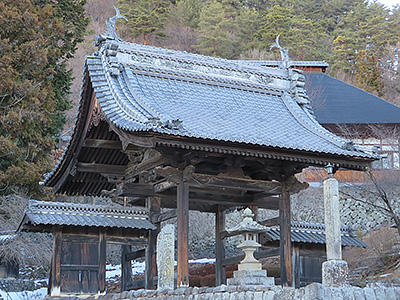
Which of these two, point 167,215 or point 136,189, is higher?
point 136,189

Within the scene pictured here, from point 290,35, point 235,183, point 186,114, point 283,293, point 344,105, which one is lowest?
point 283,293

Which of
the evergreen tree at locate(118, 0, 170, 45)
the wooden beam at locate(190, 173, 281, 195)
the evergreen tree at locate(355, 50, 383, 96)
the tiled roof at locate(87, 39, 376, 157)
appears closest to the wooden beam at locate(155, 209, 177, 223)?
the wooden beam at locate(190, 173, 281, 195)

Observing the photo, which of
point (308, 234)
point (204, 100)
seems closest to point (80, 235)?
point (204, 100)

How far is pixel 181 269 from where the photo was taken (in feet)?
34.9

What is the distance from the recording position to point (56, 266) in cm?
1115

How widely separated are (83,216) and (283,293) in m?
6.02

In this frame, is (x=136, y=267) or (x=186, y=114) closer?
(x=186, y=114)

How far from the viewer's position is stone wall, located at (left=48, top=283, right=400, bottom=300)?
6028mm

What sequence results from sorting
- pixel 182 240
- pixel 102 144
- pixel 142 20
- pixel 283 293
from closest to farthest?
pixel 283 293
pixel 182 240
pixel 102 144
pixel 142 20

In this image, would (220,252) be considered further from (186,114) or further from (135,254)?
(186,114)

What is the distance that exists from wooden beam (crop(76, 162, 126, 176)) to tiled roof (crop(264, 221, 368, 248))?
12.1 feet

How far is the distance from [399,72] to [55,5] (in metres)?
28.9

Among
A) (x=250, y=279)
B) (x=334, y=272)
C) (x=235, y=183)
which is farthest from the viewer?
(x=235, y=183)

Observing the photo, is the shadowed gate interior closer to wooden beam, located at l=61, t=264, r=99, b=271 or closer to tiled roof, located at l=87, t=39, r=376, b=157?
wooden beam, located at l=61, t=264, r=99, b=271
